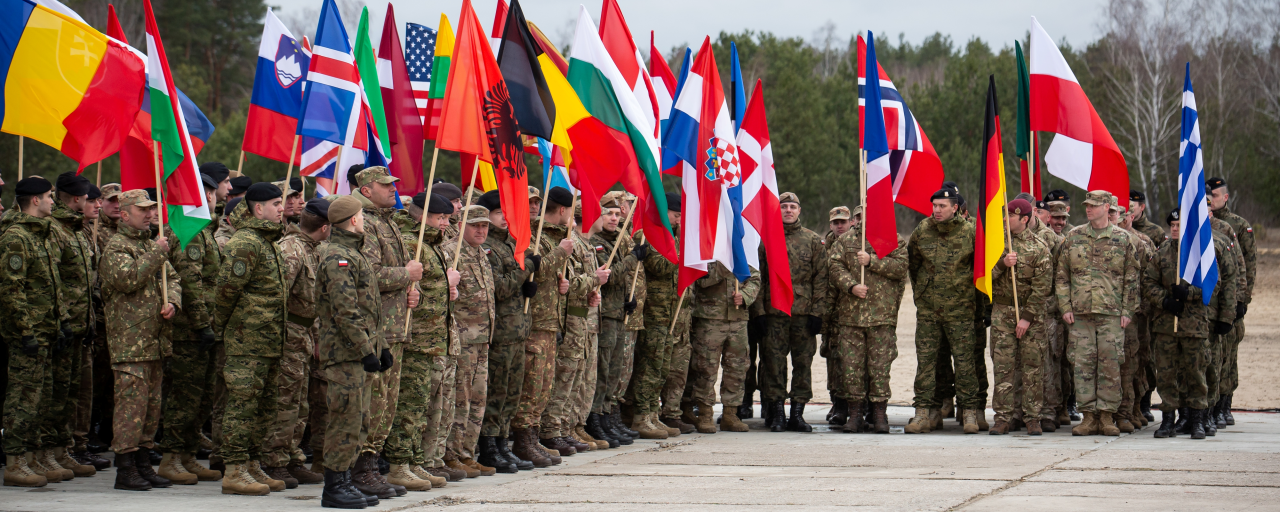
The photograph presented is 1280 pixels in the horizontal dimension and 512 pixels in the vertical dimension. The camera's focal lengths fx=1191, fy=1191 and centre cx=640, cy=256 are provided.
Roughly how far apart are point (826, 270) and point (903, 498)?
15.0 feet

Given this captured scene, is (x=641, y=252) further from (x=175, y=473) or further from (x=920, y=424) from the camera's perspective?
(x=175, y=473)

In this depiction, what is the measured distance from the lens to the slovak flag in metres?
9.79

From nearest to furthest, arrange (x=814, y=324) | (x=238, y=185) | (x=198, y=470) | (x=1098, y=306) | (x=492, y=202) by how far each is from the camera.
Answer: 1. (x=198, y=470)
2. (x=492, y=202)
3. (x=238, y=185)
4. (x=1098, y=306)
5. (x=814, y=324)

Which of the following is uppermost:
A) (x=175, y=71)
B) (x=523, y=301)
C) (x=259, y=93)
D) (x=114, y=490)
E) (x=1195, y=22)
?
(x=1195, y=22)

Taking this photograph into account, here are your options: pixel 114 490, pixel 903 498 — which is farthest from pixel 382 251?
pixel 903 498

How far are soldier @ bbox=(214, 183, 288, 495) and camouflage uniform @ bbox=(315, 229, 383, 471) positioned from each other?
729 mm

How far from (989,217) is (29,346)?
7910 millimetres

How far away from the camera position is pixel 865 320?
37.9 feet

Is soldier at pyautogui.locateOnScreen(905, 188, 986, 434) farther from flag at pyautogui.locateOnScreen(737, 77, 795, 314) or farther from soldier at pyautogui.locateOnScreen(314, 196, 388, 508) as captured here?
soldier at pyautogui.locateOnScreen(314, 196, 388, 508)

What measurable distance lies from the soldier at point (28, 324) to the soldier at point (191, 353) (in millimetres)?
799

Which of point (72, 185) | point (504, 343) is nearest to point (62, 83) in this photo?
point (72, 185)

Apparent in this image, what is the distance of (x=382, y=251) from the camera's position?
25.4ft

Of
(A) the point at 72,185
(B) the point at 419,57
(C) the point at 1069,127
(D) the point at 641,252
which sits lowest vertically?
(D) the point at 641,252

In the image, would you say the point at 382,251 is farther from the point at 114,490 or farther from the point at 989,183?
the point at 989,183
